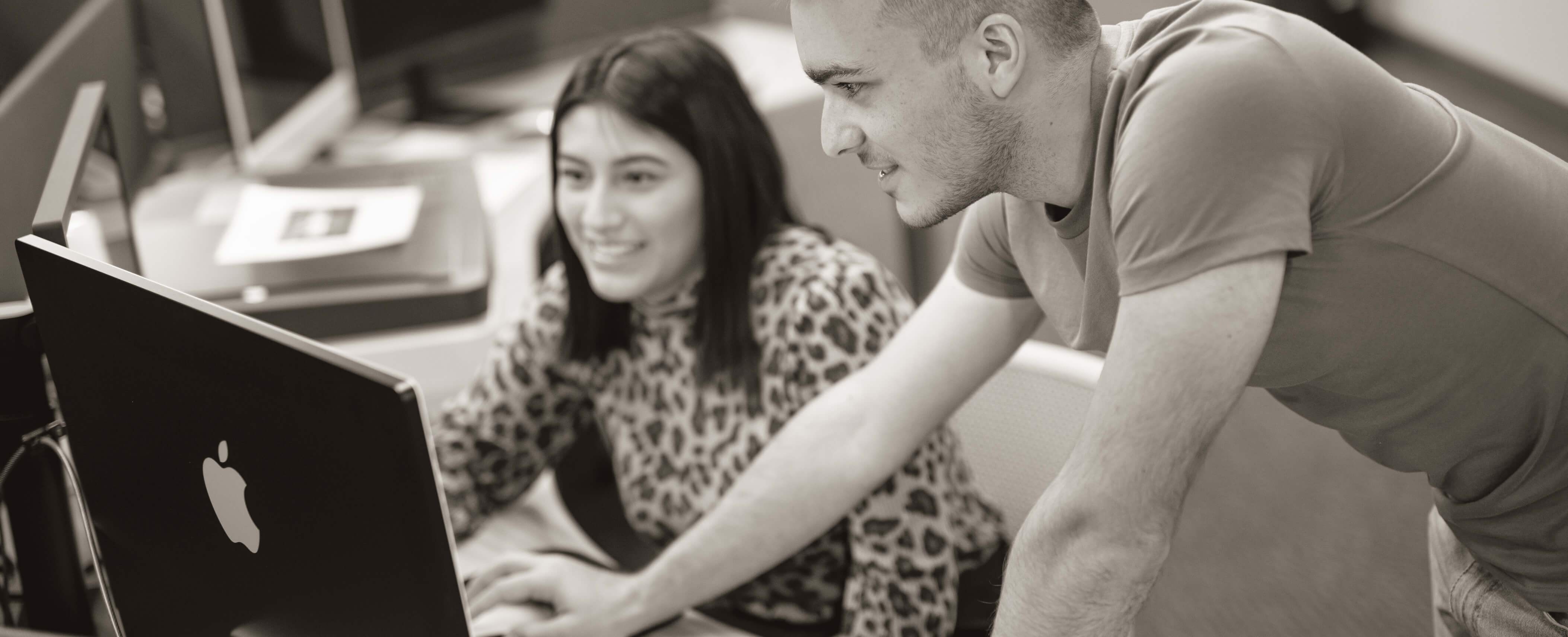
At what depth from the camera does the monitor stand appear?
0.95 m

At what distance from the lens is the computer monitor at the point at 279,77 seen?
A: 2262 millimetres

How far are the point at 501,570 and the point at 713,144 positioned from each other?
52 centimetres

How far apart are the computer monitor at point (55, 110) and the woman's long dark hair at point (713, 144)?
0.51 m

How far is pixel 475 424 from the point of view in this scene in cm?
156

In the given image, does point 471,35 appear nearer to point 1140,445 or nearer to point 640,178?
point 640,178

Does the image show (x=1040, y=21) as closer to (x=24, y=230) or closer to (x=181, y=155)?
(x=24, y=230)

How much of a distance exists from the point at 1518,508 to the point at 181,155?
6.89 ft

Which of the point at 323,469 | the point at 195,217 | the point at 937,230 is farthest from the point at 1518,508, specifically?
the point at 937,230

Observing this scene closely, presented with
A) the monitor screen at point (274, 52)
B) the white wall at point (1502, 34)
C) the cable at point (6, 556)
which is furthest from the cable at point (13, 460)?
the white wall at point (1502, 34)

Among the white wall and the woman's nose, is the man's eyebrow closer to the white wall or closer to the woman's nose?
the woman's nose

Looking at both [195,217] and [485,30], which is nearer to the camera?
[195,217]

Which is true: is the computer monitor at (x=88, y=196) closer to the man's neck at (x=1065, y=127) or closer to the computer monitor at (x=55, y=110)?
the computer monitor at (x=55, y=110)

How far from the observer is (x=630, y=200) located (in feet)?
4.77

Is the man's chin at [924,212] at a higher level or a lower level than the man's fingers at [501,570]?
higher
